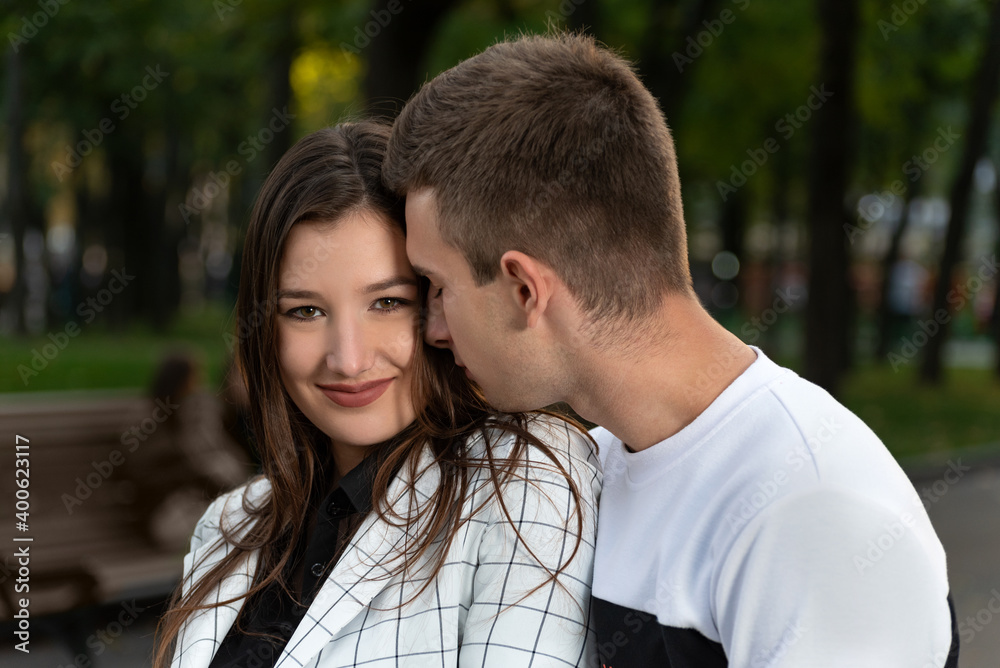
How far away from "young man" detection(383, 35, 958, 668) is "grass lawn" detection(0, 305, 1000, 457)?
24.0ft

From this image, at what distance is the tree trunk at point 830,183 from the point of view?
10.8 m

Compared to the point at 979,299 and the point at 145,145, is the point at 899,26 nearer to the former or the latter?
the point at 145,145

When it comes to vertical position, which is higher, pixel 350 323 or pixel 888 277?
pixel 350 323

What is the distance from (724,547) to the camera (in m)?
1.67

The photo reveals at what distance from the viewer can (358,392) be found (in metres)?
2.38

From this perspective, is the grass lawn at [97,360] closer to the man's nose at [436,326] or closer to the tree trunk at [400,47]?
the tree trunk at [400,47]

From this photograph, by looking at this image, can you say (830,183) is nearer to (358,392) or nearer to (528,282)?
(358,392)

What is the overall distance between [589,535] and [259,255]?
106cm

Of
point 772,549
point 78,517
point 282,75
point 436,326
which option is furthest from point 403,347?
point 282,75

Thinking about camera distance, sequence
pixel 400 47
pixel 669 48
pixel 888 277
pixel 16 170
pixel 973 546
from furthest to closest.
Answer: pixel 888 277 < pixel 16 170 < pixel 669 48 < pixel 400 47 < pixel 973 546

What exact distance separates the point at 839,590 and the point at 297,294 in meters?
1.39

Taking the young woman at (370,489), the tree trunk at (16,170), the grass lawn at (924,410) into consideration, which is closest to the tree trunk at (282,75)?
the tree trunk at (16,170)

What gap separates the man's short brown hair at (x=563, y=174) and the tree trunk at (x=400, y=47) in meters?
6.23

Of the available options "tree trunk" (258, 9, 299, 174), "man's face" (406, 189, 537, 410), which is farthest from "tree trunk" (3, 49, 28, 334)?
"man's face" (406, 189, 537, 410)
